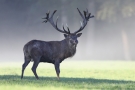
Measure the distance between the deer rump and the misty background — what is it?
2904 centimetres

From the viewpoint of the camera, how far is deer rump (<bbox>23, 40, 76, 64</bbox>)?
2031 cm

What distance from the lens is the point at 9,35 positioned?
7262cm

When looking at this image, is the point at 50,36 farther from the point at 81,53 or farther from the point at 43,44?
the point at 43,44

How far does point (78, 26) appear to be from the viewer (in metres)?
64.9

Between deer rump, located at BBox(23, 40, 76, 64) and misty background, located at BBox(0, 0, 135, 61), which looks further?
misty background, located at BBox(0, 0, 135, 61)

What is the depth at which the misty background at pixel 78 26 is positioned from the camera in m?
56.5

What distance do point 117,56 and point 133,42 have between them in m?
8.37

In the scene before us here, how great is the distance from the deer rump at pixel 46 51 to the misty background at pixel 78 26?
95.3 ft

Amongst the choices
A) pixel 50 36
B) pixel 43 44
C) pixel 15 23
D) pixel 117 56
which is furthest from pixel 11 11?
pixel 43 44

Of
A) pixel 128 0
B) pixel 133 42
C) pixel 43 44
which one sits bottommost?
pixel 43 44

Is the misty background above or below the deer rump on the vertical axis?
above

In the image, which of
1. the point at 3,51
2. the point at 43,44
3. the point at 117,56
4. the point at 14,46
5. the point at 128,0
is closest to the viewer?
the point at 43,44

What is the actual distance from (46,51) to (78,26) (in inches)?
1747

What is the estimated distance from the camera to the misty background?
5653 centimetres
